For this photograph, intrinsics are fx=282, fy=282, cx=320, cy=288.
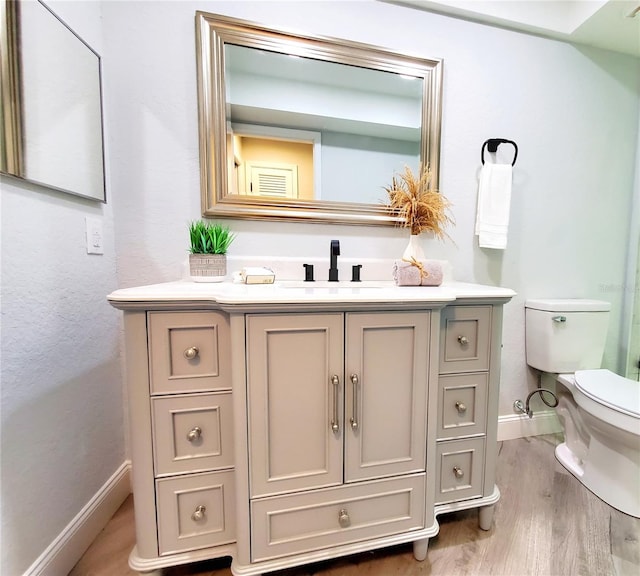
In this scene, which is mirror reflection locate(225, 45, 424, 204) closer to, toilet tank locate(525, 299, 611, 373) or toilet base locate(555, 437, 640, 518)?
toilet tank locate(525, 299, 611, 373)

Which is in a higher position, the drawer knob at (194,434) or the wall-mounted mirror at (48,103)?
the wall-mounted mirror at (48,103)

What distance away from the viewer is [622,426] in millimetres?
1050

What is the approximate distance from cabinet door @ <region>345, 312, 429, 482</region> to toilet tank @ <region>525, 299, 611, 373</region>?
3.37 feet

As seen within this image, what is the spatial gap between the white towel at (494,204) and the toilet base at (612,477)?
38.2 inches

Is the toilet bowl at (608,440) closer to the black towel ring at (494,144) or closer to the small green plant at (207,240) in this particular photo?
the black towel ring at (494,144)

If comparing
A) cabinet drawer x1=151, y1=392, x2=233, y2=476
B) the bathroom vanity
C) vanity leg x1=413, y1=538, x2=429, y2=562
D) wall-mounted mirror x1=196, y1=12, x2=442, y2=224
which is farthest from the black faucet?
vanity leg x1=413, y1=538, x2=429, y2=562

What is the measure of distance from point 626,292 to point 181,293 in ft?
7.62

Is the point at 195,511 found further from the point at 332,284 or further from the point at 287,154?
the point at 287,154

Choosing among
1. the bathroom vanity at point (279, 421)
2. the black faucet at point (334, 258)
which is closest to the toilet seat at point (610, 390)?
the bathroom vanity at point (279, 421)

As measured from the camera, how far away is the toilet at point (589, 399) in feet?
3.61

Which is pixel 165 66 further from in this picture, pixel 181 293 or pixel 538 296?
pixel 538 296

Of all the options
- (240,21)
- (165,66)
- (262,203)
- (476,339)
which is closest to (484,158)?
(476,339)

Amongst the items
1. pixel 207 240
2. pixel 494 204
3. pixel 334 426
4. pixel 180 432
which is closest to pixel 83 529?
pixel 180 432

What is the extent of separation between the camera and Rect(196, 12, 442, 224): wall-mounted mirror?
1134mm
